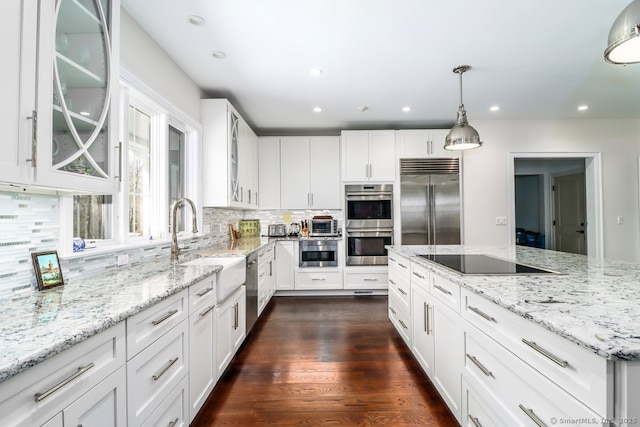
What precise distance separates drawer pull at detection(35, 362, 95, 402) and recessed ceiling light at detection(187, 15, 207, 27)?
2140mm

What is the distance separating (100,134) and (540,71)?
3.66 m

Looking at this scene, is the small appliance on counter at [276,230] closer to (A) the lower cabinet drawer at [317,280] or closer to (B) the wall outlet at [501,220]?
(A) the lower cabinet drawer at [317,280]

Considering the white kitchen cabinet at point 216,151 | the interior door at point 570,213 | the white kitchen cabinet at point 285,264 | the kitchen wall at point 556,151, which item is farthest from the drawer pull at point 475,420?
the interior door at point 570,213

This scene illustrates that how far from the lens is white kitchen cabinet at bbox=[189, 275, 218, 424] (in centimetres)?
156

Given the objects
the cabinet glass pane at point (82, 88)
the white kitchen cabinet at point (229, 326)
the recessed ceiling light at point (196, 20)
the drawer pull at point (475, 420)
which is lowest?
the drawer pull at point (475, 420)

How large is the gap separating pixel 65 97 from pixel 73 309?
0.84 m

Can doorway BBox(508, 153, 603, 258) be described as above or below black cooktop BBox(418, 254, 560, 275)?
above

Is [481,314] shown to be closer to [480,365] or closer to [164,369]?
[480,365]

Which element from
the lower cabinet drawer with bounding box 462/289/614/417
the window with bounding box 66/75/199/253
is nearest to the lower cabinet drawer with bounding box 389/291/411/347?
the lower cabinet drawer with bounding box 462/289/614/417

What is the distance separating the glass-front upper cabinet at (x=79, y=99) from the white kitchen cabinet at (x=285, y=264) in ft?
9.59

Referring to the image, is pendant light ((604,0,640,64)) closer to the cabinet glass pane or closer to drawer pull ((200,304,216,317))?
the cabinet glass pane

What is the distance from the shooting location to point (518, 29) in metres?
2.14

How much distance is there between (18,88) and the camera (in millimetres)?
933

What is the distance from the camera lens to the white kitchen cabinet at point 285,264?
4184 mm
